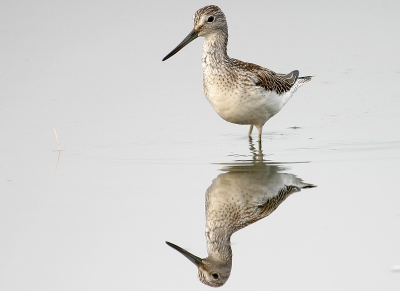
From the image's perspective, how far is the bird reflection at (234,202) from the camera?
23.7 ft

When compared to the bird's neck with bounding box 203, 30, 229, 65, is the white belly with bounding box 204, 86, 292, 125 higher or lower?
lower

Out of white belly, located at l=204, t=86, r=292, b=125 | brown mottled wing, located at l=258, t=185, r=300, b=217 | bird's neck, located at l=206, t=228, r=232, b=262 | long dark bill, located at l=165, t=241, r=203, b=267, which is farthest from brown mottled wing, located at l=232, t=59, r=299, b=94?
long dark bill, located at l=165, t=241, r=203, b=267

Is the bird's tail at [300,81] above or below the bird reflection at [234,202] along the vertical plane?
above

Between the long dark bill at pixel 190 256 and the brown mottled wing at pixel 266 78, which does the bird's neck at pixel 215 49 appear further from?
the long dark bill at pixel 190 256

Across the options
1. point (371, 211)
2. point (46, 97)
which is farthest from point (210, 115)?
point (371, 211)

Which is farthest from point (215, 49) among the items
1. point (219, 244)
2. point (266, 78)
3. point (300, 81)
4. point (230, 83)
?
point (219, 244)

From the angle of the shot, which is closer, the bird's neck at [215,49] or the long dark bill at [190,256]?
the long dark bill at [190,256]

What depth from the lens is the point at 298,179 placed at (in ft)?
30.2

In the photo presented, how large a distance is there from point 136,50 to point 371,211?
7.88 metres

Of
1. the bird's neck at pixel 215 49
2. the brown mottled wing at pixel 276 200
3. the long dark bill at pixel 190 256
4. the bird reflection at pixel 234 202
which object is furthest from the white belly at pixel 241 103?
the long dark bill at pixel 190 256

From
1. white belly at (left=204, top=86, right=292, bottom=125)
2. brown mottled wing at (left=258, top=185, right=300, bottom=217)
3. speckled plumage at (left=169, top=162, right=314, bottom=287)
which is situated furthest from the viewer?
white belly at (left=204, top=86, right=292, bottom=125)

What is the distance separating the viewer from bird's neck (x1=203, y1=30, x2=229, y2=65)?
1097 centimetres

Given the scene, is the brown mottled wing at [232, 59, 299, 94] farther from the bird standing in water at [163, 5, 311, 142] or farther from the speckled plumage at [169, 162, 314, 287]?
the speckled plumage at [169, 162, 314, 287]

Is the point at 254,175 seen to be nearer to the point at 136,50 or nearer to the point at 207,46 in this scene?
the point at 207,46
